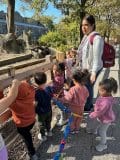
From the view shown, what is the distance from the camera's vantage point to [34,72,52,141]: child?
4938mm

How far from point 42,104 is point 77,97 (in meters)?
0.61

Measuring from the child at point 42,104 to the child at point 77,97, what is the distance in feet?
Answer: 1.15

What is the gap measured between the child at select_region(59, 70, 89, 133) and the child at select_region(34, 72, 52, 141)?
13.8 inches

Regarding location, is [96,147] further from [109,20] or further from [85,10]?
[109,20]

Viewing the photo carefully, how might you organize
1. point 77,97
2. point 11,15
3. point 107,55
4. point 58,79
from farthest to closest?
point 11,15, point 58,79, point 107,55, point 77,97

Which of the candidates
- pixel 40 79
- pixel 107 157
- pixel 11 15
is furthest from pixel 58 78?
pixel 11 15

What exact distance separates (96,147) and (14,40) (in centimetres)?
2237

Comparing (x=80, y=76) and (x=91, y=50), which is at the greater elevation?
(x=91, y=50)

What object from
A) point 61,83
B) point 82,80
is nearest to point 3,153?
point 82,80

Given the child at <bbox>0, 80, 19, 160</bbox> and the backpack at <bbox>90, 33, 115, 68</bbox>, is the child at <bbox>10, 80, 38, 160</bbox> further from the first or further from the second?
the backpack at <bbox>90, 33, 115, 68</bbox>

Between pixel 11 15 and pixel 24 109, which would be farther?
pixel 11 15

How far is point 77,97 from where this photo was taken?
5.51m

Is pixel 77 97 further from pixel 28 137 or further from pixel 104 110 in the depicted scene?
pixel 28 137

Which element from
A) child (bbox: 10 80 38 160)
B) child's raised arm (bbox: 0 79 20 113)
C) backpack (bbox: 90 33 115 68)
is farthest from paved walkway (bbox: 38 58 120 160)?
child's raised arm (bbox: 0 79 20 113)
